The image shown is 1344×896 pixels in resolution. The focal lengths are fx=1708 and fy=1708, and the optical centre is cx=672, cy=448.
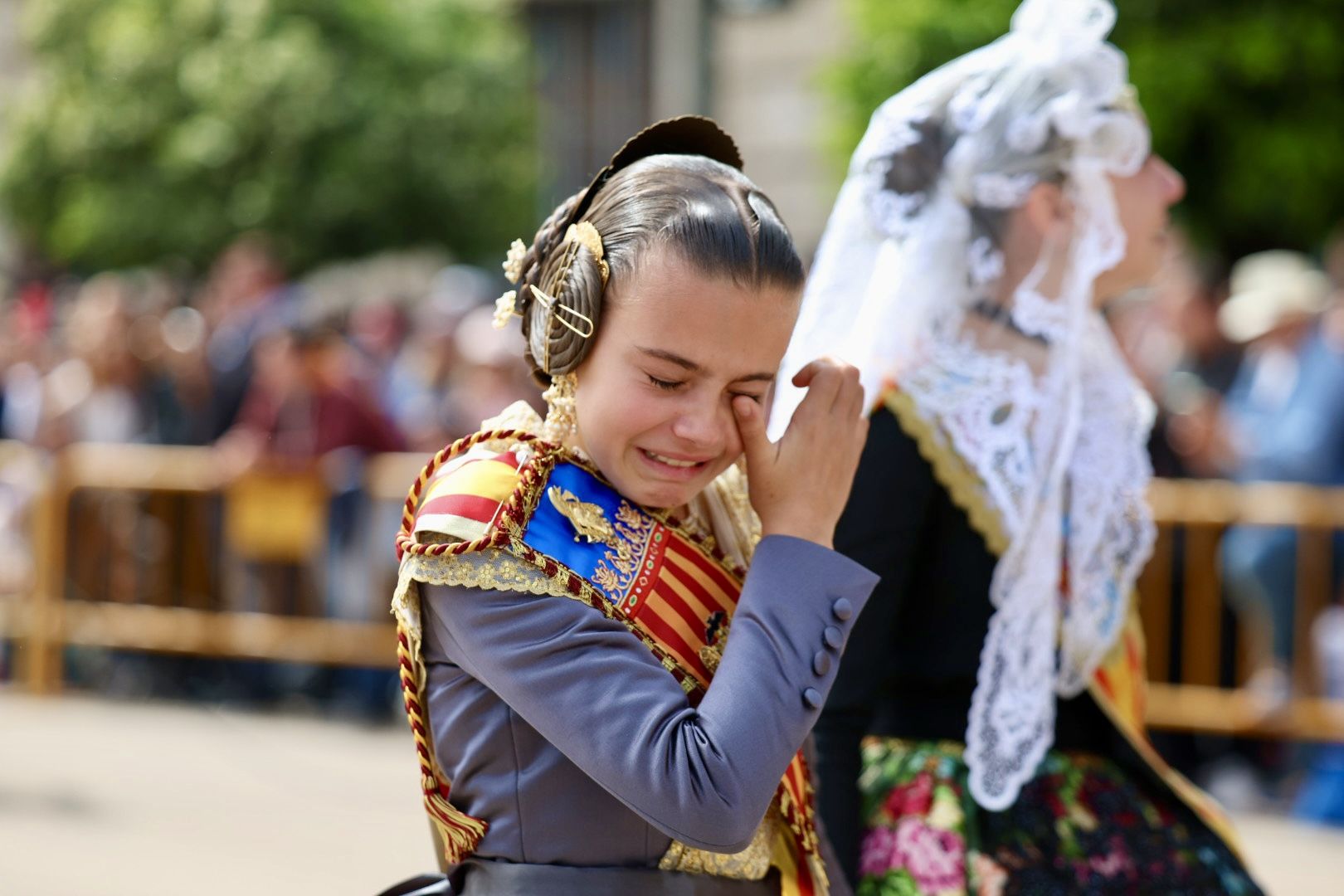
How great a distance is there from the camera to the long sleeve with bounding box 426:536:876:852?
5.71 ft

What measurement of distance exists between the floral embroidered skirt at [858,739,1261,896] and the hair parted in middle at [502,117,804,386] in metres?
0.97

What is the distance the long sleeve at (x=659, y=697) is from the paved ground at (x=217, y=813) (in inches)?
150

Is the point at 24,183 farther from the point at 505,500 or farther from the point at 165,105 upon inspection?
the point at 505,500

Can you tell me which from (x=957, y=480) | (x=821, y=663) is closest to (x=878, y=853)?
(x=957, y=480)

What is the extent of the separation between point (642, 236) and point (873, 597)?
86 cm

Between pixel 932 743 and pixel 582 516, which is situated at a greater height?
pixel 582 516

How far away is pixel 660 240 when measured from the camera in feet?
6.03

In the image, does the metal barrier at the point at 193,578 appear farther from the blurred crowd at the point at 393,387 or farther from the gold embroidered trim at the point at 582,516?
the gold embroidered trim at the point at 582,516

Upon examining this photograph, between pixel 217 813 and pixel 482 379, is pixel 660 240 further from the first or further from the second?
Result: pixel 482 379

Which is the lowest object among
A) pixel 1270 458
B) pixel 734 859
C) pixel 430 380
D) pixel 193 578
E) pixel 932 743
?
pixel 193 578

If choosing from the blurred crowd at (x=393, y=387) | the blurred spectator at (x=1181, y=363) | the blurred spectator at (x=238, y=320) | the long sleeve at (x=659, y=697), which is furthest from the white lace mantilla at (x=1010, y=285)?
the blurred spectator at (x=238, y=320)

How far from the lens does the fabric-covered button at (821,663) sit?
1825 mm

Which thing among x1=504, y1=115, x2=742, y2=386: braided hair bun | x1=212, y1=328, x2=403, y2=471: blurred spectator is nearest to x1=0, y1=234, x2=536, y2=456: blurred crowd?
x1=212, y1=328, x2=403, y2=471: blurred spectator

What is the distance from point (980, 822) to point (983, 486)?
1.66ft
